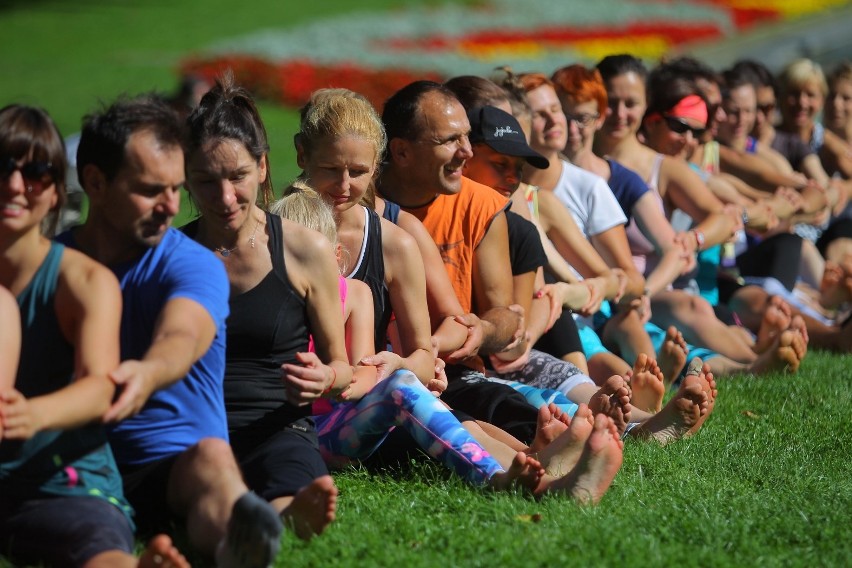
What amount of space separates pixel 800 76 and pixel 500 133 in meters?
5.38

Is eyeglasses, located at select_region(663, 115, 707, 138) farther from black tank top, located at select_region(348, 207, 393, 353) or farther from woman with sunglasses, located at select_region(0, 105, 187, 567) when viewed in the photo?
woman with sunglasses, located at select_region(0, 105, 187, 567)

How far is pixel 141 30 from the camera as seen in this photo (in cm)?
2861

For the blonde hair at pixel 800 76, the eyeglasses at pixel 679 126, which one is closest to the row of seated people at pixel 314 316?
the eyeglasses at pixel 679 126

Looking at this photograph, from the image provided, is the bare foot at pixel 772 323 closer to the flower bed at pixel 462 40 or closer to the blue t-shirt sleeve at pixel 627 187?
the blue t-shirt sleeve at pixel 627 187

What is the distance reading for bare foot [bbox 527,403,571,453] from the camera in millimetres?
5020

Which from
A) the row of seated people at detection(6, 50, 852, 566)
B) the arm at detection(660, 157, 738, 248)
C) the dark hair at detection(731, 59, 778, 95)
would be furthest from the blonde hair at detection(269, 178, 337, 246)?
the dark hair at detection(731, 59, 778, 95)

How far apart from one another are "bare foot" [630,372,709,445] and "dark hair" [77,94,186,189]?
2.63 meters

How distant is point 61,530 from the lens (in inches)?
141

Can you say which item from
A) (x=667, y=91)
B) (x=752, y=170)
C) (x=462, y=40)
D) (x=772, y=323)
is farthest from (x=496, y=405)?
(x=462, y=40)

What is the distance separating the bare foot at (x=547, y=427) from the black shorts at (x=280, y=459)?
0.97m

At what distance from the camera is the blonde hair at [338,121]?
5.17m

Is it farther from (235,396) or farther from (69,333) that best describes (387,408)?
(69,333)

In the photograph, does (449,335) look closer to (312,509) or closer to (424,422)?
(424,422)

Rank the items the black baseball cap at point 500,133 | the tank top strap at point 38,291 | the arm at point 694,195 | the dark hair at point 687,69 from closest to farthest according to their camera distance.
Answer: the tank top strap at point 38,291 → the black baseball cap at point 500,133 → the arm at point 694,195 → the dark hair at point 687,69
